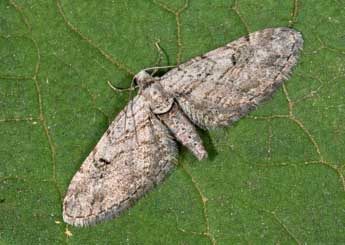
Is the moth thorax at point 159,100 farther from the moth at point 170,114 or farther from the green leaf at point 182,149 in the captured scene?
the green leaf at point 182,149

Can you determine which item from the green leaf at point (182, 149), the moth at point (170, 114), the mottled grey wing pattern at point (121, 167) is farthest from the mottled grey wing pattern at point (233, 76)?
the mottled grey wing pattern at point (121, 167)

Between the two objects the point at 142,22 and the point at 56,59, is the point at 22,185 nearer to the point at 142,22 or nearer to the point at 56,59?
the point at 56,59

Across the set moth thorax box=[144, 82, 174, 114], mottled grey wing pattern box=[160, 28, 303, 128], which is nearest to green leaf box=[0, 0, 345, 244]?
mottled grey wing pattern box=[160, 28, 303, 128]

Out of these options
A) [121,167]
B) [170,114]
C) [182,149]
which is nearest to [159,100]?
[170,114]

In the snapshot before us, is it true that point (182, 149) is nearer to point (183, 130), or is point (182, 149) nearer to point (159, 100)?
point (183, 130)

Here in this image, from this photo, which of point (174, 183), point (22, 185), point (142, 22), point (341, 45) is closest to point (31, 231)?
point (22, 185)

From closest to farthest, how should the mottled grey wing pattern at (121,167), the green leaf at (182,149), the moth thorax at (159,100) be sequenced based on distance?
the green leaf at (182,149) < the mottled grey wing pattern at (121,167) < the moth thorax at (159,100)

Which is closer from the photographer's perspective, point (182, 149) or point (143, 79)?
point (143, 79)
